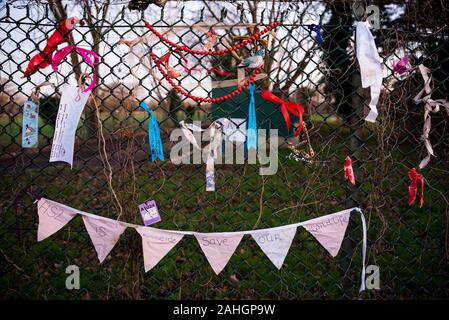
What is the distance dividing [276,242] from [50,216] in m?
1.28

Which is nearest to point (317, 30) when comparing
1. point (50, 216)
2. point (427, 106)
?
point (427, 106)

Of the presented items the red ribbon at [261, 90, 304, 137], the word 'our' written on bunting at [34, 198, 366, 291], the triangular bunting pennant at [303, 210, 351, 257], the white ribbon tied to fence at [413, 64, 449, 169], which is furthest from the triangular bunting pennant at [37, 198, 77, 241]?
the white ribbon tied to fence at [413, 64, 449, 169]

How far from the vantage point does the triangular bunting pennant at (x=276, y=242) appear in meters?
2.05

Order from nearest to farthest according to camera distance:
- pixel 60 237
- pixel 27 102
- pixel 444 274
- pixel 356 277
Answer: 1. pixel 27 102
2. pixel 444 274
3. pixel 356 277
4. pixel 60 237

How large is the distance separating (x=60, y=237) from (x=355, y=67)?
314cm

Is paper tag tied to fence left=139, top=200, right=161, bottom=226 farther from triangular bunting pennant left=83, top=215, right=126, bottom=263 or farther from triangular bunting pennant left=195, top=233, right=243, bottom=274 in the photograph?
triangular bunting pennant left=195, top=233, right=243, bottom=274

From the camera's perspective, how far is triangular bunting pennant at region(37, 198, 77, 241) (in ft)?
6.35

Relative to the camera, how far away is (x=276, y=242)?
207cm

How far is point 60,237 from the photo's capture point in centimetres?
357

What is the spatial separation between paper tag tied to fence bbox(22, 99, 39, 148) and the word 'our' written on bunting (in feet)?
1.07
